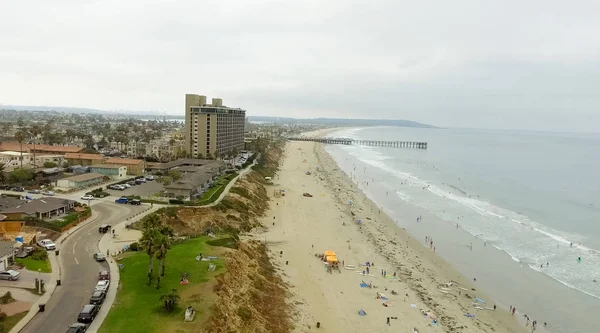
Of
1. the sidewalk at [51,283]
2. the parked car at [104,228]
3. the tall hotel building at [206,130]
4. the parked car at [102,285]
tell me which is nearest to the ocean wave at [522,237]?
the parked car at [102,285]

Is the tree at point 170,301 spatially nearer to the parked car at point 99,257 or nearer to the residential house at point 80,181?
the parked car at point 99,257

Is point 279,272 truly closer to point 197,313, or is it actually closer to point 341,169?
point 197,313

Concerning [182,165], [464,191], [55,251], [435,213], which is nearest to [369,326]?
A: [55,251]

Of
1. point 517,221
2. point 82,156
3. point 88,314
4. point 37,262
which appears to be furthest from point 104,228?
point 517,221

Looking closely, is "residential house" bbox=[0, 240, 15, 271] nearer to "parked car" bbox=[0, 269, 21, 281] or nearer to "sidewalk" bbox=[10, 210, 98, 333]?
"parked car" bbox=[0, 269, 21, 281]

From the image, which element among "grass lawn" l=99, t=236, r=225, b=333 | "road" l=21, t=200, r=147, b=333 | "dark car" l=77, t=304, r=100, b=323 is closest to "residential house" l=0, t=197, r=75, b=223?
"road" l=21, t=200, r=147, b=333

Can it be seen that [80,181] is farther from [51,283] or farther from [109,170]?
[51,283]
